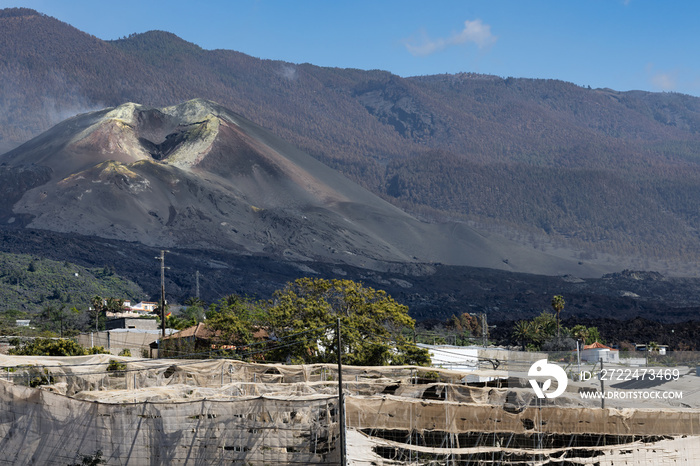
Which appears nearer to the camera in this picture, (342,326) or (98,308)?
(342,326)

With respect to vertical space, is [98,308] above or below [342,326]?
below

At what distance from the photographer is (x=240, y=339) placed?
6525 cm

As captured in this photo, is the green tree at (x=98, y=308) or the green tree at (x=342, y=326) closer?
the green tree at (x=342, y=326)

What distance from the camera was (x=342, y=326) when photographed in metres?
53.4

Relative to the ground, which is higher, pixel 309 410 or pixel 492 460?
pixel 309 410

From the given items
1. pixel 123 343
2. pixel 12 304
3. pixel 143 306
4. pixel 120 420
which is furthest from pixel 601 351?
pixel 12 304

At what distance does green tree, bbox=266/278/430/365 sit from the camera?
5284 cm

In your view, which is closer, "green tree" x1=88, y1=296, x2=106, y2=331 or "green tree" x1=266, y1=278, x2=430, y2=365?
"green tree" x1=266, y1=278, x2=430, y2=365

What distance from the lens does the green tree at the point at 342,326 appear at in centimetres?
5284

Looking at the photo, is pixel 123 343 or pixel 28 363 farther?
pixel 123 343

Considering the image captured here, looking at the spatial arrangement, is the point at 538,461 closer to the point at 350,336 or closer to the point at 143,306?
the point at 350,336

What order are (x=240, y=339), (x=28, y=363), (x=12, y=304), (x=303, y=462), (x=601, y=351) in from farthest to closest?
(x=12, y=304) → (x=601, y=351) → (x=240, y=339) → (x=28, y=363) → (x=303, y=462)

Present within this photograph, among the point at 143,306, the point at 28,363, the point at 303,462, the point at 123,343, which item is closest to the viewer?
the point at 303,462

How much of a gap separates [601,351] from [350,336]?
1092 inches
